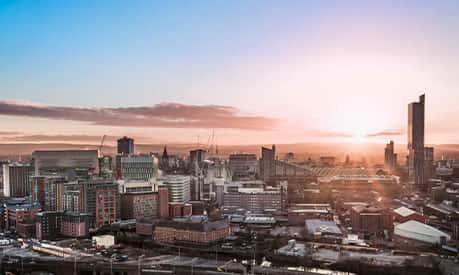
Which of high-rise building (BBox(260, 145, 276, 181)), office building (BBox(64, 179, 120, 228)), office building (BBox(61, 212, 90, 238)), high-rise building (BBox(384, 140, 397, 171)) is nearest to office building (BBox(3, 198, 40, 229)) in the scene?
office building (BBox(64, 179, 120, 228))

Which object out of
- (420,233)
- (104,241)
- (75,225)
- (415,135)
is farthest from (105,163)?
(420,233)

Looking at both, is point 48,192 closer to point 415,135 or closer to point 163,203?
point 163,203

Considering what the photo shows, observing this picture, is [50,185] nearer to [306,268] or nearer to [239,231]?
[239,231]

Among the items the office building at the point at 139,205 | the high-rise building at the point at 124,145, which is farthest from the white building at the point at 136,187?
the high-rise building at the point at 124,145

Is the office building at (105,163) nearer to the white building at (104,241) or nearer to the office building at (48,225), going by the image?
the office building at (48,225)

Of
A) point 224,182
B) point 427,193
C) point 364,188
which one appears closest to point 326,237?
point 224,182

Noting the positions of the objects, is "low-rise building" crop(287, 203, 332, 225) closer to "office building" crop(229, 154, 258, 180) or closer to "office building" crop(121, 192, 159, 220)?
"office building" crop(121, 192, 159, 220)
